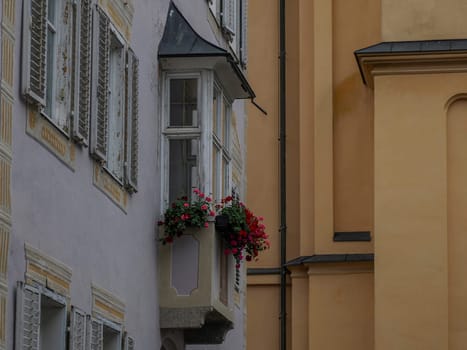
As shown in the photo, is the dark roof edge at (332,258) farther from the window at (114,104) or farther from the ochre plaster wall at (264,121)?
the window at (114,104)

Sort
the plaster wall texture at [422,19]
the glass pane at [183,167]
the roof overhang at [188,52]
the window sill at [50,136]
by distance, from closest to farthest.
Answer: the window sill at [50,136] < the roof overhang at [188,52] < the glass pane at [183,167] < the plaster wall texture at [422,19]

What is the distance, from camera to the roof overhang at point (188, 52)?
61.3ft

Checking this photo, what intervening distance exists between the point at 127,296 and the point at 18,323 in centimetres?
397

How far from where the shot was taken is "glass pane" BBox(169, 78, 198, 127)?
749 inches

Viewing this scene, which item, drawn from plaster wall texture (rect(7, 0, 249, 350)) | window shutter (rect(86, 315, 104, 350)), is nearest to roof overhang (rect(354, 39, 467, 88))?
plaster wall texture (rect(7, 0, 249, 350))

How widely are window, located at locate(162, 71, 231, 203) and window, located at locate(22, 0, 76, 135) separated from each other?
13.1ft

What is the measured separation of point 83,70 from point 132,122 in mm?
2151

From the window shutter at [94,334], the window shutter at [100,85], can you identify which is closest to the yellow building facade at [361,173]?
the window shutter at [100,85]

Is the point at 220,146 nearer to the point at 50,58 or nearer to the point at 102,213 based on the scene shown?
the point at 102,213

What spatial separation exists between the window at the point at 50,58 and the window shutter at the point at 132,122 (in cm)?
225

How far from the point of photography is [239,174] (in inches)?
915

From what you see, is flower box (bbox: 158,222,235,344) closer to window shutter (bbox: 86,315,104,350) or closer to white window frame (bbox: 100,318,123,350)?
white window frame (bbox: 100,318,123,350)

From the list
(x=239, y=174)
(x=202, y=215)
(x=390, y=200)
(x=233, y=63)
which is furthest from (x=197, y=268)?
(x=390, y=200)

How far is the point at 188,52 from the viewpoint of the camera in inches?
734
